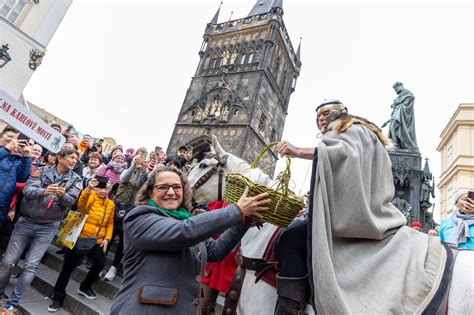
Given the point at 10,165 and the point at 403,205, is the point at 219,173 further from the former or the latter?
the point at 403,205

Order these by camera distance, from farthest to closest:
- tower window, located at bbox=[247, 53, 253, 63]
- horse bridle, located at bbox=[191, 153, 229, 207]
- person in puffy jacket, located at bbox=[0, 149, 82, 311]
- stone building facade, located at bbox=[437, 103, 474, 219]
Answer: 1. tower window, located at bbox=[247, 53, 253, 63]
2. stone building facade, located at bbox=[437, 103, 474, 219]
3. person in puffy jacket, located at bbox=[0, 149, 82, 311]
4. horse bridle, located at bbox=[191, 153, 229, 207]

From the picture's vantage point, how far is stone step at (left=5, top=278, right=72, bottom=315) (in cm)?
373

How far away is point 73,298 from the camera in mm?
4016

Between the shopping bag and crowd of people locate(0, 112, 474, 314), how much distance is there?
127mm

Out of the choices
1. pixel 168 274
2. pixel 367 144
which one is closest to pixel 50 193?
pixel 168 274

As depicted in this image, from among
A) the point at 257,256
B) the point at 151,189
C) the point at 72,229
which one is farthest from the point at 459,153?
the point at 151,189

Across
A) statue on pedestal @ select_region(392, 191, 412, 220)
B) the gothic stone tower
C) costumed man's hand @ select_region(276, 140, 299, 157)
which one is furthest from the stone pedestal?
the gothic stone tower

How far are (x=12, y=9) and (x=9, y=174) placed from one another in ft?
51.6

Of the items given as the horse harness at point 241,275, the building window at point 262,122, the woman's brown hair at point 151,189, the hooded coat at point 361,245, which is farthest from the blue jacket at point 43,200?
the building window at point 262,122

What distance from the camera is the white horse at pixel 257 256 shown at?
1362 millimetres

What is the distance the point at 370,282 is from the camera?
1.46 metres

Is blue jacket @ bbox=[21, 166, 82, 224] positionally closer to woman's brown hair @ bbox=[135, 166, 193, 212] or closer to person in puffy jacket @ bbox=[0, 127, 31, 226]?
person in puffy jacket @ bbox=[0, 127, 31, 226]

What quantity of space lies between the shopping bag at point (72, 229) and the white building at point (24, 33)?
13.9 meters

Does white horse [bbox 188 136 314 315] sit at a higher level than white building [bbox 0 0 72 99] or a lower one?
lower
